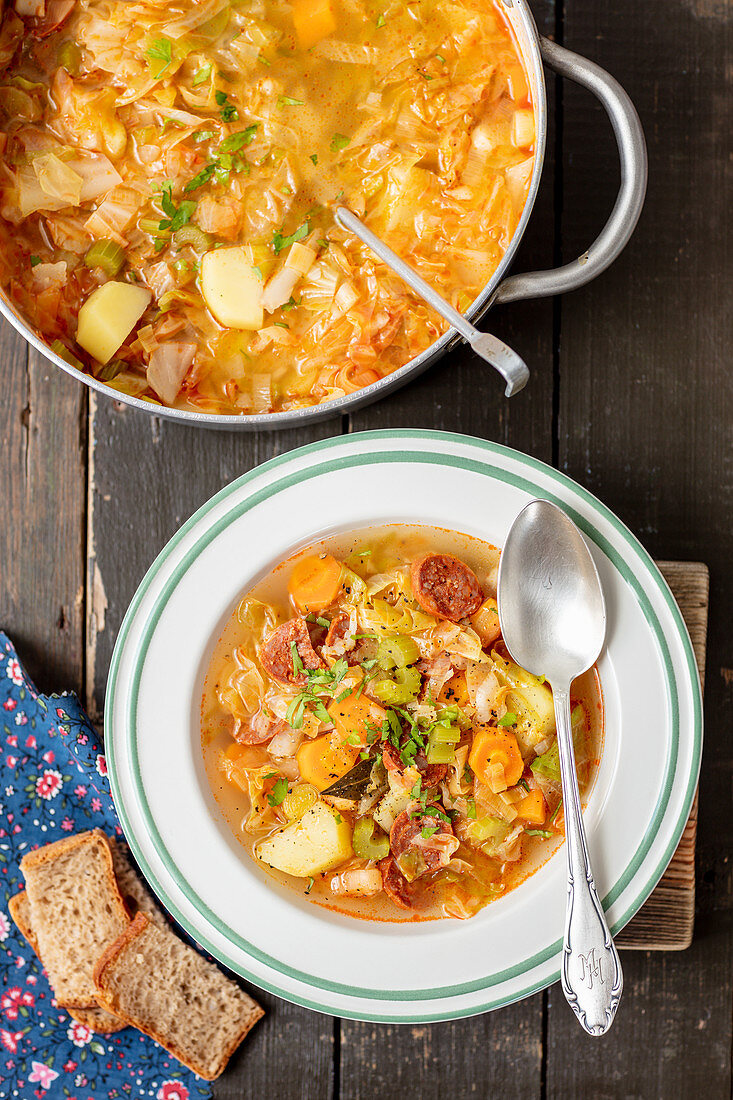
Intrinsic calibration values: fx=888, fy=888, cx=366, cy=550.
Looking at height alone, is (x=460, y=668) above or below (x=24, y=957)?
above

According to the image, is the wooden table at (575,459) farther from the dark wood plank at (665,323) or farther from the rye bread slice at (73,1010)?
the rye bread slice at (73,1010)

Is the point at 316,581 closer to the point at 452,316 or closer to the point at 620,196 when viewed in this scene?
the point at 452,316

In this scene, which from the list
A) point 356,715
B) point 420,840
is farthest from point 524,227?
point 420,840

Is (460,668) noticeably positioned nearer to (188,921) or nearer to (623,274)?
(188,921)

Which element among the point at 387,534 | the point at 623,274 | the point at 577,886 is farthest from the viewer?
the point at 623,274

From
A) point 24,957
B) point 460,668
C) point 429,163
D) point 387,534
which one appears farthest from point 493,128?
point 24,957

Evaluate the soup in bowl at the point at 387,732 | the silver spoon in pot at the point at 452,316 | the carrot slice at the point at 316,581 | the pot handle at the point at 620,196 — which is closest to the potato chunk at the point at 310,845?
the soup in bowl at the point at 387,732

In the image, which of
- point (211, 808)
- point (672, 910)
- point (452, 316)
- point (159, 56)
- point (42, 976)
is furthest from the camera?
point (42, 976)
